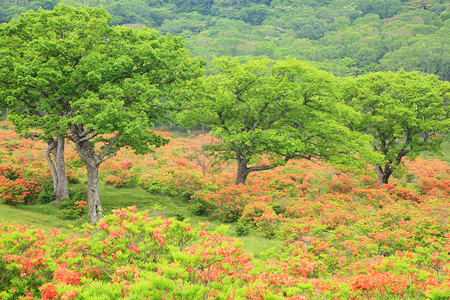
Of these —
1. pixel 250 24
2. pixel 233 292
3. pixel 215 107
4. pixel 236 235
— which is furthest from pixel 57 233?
pixel 250 24

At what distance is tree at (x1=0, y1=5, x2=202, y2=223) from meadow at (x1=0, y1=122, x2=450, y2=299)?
404cm

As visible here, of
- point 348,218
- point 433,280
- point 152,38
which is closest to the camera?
point 433,280

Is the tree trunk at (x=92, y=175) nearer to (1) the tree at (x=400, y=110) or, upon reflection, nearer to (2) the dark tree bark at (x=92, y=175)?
(2) the dark tree bark at (x=92, y=175)

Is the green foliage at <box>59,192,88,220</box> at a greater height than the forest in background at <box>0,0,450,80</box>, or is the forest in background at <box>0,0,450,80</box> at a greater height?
the forest in background at <box>0,0,450,80</box>

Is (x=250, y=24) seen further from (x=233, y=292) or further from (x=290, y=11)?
(x=233, y=292)

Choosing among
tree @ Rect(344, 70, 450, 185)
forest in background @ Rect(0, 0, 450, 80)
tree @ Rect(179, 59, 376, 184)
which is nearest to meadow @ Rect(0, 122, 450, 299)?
tree @ Rect(344, 70, 450, 185)

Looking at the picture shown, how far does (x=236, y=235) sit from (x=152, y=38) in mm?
10735

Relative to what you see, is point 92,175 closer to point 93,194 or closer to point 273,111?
point 93,194

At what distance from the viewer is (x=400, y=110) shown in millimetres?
20562

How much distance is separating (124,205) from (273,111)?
1117cm

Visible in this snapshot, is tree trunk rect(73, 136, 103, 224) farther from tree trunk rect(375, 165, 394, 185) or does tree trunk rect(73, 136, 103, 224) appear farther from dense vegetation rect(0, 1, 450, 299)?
tree trunk rect(375, 165, 394, 185)

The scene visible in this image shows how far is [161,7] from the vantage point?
151 meters

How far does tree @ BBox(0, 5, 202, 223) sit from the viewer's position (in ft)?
37.4

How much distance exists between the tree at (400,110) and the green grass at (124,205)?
12.8 m
